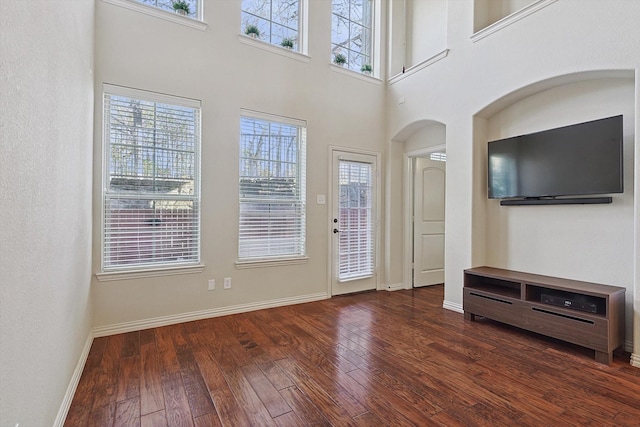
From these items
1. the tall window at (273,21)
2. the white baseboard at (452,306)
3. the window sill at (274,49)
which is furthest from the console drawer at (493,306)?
the tall window at (273,21)

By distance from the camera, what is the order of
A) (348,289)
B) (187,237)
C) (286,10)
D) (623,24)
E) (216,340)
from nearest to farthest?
(623,24) < (216,340) < (187,237) < (286,10) < (348,289)

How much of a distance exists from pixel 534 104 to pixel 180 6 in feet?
12.5

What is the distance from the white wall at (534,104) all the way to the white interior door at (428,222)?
0.90 m

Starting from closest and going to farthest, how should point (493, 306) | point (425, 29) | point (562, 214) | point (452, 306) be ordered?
point (562, 214), point (493, 306), point (452, 306), point (425, 29)

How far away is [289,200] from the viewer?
397 centimetres

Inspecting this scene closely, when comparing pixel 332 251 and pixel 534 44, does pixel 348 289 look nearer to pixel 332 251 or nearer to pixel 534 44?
pixel 332 251

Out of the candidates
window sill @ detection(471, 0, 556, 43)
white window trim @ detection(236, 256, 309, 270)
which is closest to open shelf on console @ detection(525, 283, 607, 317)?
white window trim @ detection(236, 256, 309, 270)

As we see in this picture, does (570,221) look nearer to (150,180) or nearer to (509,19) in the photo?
(509,19)

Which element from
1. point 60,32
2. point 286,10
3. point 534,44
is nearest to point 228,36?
point 286,10

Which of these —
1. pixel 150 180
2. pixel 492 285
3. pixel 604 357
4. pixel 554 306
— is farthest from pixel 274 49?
pixel 604 357

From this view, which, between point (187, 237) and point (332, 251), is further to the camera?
point (332, 251)

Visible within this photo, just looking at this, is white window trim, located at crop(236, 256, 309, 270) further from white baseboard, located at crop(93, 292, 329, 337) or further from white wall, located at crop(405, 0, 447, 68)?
white wall, located at crop(405, 0, 447, 68)

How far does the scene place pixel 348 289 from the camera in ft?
14.7

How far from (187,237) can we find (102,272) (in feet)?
2.62
